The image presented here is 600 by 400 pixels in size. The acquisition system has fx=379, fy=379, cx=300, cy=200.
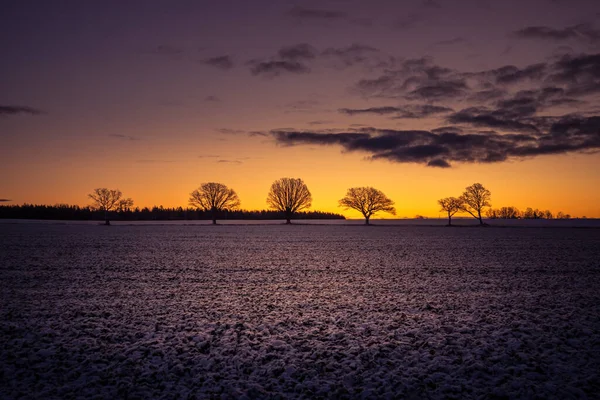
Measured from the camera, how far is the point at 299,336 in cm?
884

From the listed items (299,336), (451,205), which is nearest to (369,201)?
(451,205)

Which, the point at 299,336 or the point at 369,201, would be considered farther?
the point at 369,201

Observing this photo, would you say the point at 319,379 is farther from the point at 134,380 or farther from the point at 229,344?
the point at 134,380

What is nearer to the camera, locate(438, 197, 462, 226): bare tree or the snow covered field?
the snow covered field

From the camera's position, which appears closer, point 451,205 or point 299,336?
point 299,336

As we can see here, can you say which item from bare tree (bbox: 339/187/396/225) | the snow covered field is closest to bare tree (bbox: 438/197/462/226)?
bare tree (bbox: 339/187/396/225)

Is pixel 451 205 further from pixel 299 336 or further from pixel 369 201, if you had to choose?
pixel 299 336

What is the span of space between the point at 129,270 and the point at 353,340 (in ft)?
48.7

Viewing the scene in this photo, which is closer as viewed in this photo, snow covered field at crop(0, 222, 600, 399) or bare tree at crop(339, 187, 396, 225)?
snow covered field at crop(0, 222, 600, 399)

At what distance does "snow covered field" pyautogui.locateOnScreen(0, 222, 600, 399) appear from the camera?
20.7ft

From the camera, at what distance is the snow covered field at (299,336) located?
20.7 ft

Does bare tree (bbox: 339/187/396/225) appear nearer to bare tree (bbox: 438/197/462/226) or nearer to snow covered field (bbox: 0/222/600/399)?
bare tree (bbox: 438/197/462/226)

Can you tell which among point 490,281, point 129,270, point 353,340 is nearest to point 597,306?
point 490,281

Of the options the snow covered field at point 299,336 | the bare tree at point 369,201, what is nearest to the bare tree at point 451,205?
the bare tree at point 369,201
